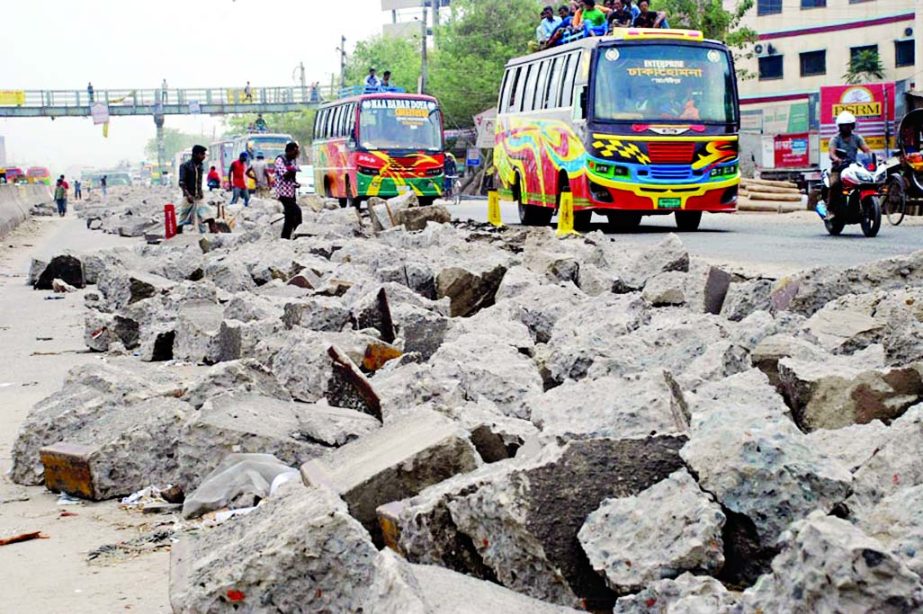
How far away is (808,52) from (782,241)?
135ft

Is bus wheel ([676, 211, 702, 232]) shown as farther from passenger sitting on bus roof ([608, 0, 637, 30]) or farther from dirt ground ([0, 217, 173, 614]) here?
dirt ground ([0, 217, 173, 614])

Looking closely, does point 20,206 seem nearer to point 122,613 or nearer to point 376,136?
point 376,136

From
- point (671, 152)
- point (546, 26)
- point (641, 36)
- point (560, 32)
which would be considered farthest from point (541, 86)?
point (671, 152)

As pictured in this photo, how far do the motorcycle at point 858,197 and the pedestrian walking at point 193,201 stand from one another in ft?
31.2

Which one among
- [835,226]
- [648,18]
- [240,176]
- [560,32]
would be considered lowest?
[835,226]

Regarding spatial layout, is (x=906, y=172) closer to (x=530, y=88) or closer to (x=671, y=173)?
(x=671, y=173)

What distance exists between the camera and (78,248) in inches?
991

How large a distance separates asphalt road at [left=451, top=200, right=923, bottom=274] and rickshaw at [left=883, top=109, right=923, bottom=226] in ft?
0.93

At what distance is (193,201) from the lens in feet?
69.4

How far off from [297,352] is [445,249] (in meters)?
6.23

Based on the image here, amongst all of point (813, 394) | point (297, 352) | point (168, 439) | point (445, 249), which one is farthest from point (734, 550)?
point (445, 249)

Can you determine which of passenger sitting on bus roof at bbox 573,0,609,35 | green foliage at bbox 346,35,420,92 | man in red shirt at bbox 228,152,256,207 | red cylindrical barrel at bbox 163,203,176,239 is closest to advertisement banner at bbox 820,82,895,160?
man in red shirt at bbox 228,152,256,207

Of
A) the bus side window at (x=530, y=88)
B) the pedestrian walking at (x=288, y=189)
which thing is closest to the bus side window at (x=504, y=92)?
the bus side window at (x=530, y=88)

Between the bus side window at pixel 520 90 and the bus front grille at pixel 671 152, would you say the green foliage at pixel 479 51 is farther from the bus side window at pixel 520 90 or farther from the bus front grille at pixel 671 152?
the bus front grille at pixel 671 152
